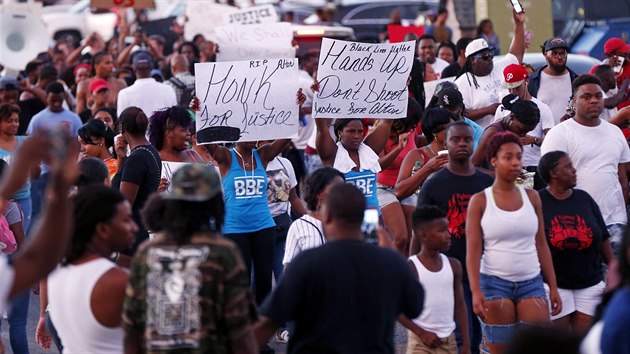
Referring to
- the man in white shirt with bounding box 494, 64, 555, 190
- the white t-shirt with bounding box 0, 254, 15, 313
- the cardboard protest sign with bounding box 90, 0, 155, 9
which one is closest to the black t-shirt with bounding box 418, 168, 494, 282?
the man in white shirt with bounding box 494, 64, 555, 190

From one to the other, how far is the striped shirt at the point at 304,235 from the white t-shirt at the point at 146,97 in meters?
4.95

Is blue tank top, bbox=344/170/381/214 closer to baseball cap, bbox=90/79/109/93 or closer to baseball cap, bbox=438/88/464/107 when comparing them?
baseball cap, bbox=438/88/464/107

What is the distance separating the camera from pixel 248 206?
8.83m

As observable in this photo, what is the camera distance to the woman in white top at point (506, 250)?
723 centimetres

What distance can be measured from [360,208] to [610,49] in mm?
7734

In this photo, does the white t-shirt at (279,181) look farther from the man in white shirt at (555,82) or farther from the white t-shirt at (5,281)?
the white t-shirt at (5,281)

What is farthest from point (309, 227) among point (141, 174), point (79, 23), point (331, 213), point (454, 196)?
point (79, 23)

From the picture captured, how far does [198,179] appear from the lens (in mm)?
4812

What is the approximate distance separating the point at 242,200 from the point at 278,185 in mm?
580

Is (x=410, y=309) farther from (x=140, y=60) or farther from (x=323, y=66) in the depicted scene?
(x=140, y=60)

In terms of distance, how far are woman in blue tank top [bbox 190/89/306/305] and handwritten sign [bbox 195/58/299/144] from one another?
10 centimetres

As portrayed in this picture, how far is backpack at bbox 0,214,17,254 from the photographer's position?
8289 mm

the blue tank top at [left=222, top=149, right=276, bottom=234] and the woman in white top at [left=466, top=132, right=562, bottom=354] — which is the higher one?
the blue tank top at [left=222, top=149, right=276, bottom=234]

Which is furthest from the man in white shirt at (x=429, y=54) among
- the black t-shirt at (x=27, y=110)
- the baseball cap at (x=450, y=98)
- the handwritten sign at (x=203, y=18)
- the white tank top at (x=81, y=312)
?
the white tank top at (x=81, y=312)
